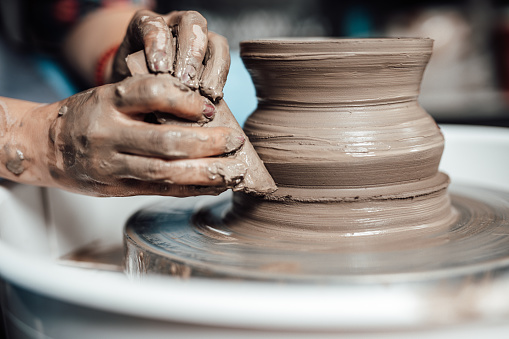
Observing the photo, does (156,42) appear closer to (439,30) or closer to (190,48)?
(190,48)

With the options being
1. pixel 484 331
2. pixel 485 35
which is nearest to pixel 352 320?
pixel 484 331

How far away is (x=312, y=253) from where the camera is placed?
834 millimetres

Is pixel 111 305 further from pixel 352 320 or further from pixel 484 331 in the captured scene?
pixel 484 331

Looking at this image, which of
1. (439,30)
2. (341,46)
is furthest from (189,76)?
(439,30)

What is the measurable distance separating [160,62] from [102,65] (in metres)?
0.98

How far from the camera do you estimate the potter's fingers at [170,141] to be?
0.78 meters

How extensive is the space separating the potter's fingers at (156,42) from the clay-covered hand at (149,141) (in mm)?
25

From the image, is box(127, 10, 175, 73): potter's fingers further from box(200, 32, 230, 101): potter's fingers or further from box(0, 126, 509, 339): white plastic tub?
box(0, 126, 509, 339): white plastic tub

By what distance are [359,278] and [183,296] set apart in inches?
9.7

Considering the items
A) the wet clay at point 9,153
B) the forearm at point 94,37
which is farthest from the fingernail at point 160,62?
the forearm at point 94,37

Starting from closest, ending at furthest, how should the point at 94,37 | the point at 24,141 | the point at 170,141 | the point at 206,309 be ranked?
1. the point at 206,309
2. the point at 170,141
3. the point at 24,141
4. the point at 94,37

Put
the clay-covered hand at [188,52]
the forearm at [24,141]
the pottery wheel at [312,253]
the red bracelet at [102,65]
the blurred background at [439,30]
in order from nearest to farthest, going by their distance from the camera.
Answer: the pottery wheel at [312,253] < the clay-covered hand at [188,52] < the forearm at [24,141] < the red bracelet at [102,65] < the blurred background at [439,30]

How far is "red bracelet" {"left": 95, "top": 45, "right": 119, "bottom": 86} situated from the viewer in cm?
174

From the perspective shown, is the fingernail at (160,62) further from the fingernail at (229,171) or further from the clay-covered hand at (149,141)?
the fingernail at (229,171)
